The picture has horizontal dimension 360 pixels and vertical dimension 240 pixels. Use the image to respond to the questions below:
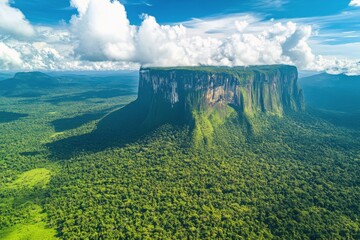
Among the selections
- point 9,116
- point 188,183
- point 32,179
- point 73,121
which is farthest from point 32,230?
point 9,116

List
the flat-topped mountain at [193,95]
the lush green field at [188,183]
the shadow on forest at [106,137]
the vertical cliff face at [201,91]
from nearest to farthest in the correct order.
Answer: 1. the lush green field at [188,183]
2. the shadow on forest at [106,137]
3. the flat-topped mountain at [193,95]
4. the vertical cliff face at [201,91]

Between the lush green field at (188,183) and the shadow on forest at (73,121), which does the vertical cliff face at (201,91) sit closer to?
the lush green field at (188,183)

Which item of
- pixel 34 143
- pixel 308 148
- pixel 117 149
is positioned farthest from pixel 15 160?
pixel 308 148

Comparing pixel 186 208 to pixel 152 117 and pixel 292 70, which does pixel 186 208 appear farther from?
pixel 292 70

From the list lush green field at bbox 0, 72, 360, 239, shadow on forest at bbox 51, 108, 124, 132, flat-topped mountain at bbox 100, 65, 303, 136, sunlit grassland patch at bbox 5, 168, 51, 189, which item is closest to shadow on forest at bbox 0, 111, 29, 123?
shadow on forest at bbox 51, 108, 124, 132

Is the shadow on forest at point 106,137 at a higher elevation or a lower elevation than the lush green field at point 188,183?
higher

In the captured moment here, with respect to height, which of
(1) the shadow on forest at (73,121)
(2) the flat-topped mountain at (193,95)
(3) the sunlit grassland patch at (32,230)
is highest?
(2) the flat-topped mountain at (193,95)

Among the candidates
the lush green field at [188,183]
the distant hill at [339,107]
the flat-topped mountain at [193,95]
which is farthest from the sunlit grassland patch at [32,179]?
the distant hill at [339,107]
